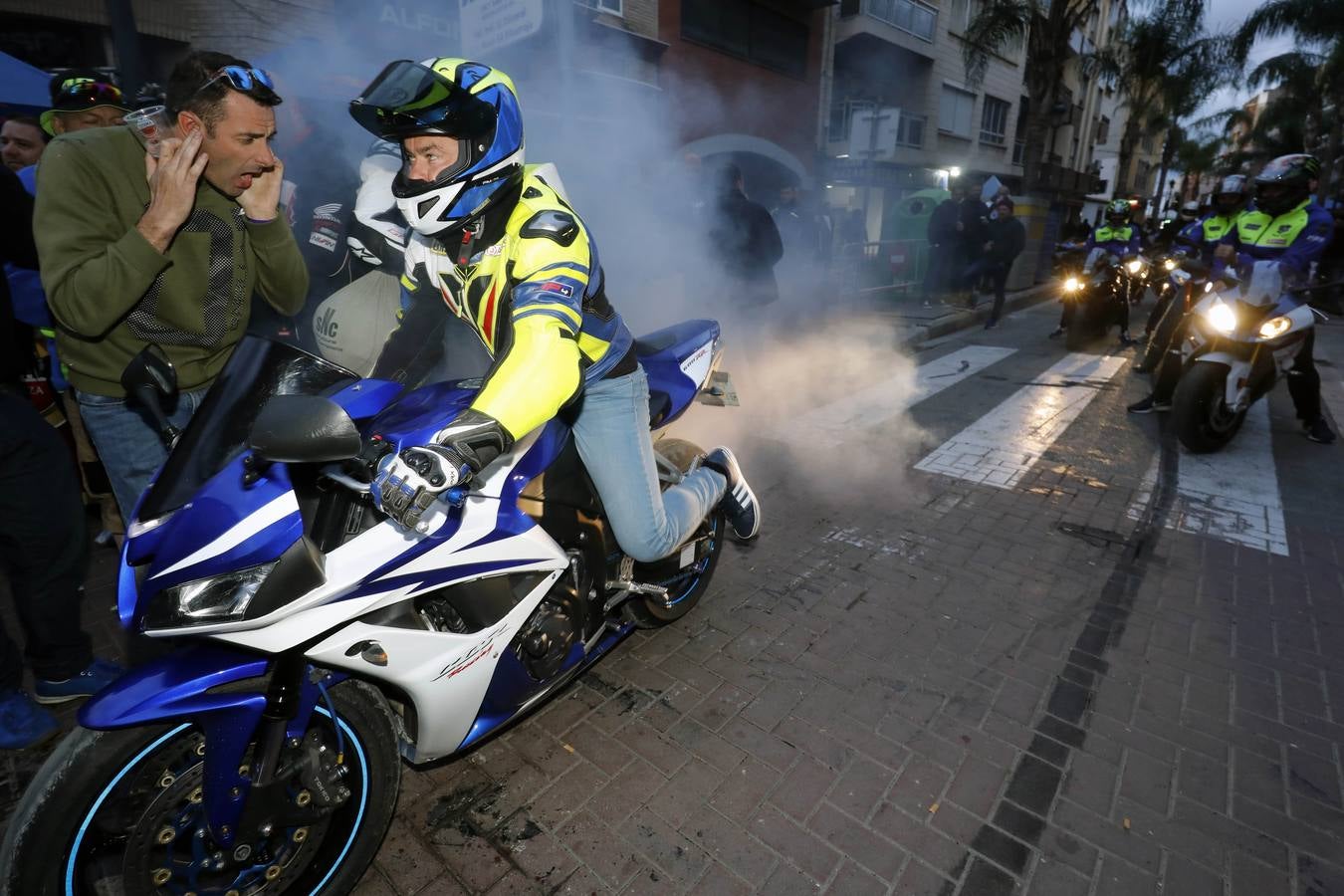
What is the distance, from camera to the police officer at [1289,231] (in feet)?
17.7

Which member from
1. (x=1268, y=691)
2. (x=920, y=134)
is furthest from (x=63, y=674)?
(x=920, y=134)

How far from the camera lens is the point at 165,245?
Result: 2203mm

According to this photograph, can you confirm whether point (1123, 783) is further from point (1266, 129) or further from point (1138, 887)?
point (1266, 129)

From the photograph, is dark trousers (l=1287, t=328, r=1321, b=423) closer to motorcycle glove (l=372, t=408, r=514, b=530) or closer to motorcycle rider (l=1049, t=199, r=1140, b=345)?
motorcycle rider (l=1049, t=199, r=1140, b=345)

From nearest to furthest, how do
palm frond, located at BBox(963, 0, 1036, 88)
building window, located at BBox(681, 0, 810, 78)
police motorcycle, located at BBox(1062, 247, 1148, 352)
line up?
police motorcycle, located at BBox(1062, 247, 1148, 352) → building window, located at BBox(681, 0, 810, 78) → palm frond, located at BBox(963, 0, 1036, 88)

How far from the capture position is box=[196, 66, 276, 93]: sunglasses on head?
2262mm

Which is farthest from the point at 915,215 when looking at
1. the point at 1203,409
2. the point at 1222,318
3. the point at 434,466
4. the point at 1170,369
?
the point at 434,466

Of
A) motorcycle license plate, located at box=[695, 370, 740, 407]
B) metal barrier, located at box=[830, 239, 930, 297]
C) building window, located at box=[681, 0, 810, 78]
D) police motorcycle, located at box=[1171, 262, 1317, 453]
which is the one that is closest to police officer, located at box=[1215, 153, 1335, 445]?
police motorcycle, located at box=[1171, 262, 1317, 453]

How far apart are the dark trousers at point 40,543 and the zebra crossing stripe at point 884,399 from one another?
4739 mm

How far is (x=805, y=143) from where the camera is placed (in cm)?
1780

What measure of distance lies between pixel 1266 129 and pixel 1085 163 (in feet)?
33.2

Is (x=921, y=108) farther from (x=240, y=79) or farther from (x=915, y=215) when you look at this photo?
(x=240, y=79)

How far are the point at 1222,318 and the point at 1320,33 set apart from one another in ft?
86.3

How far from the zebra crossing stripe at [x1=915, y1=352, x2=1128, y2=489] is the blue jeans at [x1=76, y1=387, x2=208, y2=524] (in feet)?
15.4
